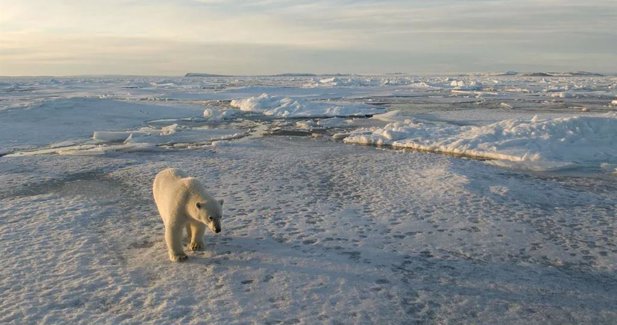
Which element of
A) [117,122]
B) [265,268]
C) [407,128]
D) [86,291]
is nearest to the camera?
[86,291]

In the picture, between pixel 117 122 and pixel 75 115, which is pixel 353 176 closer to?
pixel 117 122

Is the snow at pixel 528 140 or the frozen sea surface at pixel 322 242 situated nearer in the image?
the frozen sea surface at pixel 322 242

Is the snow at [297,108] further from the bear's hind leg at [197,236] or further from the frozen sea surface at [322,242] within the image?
the bear's hind leg at [197,236]

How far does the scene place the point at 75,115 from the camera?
1914 centimetres

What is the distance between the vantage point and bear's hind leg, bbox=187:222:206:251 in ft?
15.9

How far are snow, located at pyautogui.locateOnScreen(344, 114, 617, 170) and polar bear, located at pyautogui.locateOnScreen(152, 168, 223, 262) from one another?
7.04 meters

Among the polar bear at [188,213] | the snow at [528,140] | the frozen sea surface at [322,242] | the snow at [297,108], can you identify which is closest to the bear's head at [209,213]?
the polar bear at [188,213]

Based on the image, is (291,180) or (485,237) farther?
(291,180)

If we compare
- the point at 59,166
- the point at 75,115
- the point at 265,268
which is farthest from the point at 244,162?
the point at 75,115

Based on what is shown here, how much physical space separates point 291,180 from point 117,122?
12825mm

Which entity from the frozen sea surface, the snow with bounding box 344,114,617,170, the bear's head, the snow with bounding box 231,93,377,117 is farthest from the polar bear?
the snow with bounding box 231,93,377,117

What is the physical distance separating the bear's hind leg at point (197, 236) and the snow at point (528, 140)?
22.9ft

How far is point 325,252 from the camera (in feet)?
16.3

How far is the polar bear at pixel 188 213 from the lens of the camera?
451cm
